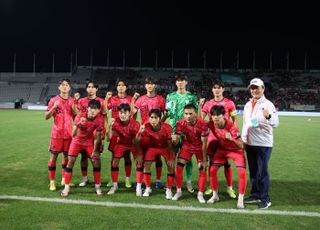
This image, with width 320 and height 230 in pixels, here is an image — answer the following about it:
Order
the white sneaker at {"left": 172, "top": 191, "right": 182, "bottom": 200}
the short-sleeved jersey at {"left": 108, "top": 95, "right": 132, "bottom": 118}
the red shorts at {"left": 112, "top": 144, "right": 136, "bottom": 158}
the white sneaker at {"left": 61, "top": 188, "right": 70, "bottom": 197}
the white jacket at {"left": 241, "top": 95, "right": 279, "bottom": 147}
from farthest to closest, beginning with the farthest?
the short-sleeved jersey at {"left": 108, "top": 95, "right": 132, "bottom": 118}
the red shorts at {"left": 112, "top": 144, "right": 136, "bottom": 158}
the white sneaker at {"left": 61, "top": 188, "right": 70, "bottom": 197}
the white sneaker at {"left": 172, "top": 191, "right": 182, "bottom": 200}
the white jacket at {"left": 241, "top": 95, "right": 279, "bottom": 147}

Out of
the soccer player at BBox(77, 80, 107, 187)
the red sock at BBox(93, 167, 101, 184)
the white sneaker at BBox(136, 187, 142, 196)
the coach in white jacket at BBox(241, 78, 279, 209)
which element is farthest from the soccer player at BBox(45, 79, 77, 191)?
the coach in white jacket at BBox(241, 78, 279, 209)

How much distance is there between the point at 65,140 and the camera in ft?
21.3

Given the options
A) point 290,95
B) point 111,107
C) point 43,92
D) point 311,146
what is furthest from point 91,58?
point 111,107

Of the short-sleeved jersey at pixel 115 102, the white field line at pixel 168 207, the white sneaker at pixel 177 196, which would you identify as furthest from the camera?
the short-sleeved jersey at pixel 115 102

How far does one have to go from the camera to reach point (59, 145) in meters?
6.46

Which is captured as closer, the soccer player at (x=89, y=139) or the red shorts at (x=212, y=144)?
the red shorts at (x=212, y=144)

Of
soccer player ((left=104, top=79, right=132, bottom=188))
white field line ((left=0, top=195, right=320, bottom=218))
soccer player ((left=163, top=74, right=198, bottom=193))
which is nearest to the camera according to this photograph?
white field line ((left=0, top=195, right=320, bottom=218))

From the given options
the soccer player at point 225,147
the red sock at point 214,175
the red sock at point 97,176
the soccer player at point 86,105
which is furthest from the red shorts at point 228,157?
the soccer player at point 86,105

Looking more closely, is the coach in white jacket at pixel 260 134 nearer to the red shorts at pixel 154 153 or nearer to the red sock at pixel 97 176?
the red shorts at pixel 154 153

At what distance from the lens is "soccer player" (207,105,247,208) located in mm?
5422

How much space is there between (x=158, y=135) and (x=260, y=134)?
5.58ft

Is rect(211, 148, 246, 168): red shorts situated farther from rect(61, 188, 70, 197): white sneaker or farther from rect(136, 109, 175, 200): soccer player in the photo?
rect(61, 188, 70, 197): white sneaker

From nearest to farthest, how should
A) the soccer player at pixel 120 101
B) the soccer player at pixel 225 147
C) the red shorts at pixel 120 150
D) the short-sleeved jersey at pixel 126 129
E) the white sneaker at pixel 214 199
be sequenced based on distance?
the soccer player at pixel 225 147 < the white sneaker at pixel 214 199 < the short-sleeved jersey at pixel 126 129 < the red shorts at pixel 120 150 < the soccer player at pixel 120 101

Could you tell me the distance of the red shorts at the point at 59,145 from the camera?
21.1ft
